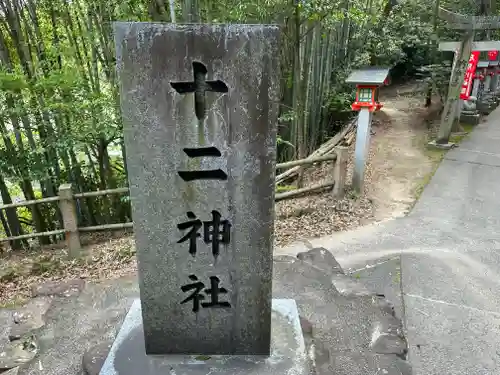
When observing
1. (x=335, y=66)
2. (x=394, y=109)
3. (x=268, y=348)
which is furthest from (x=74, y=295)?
(x=394, y=109)

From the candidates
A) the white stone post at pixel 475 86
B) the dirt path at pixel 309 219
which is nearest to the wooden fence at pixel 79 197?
the dirt path at pixel 309 219

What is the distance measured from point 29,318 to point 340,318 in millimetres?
2640

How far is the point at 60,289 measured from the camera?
3803 millimetres

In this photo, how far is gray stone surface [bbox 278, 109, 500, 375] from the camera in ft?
9.77

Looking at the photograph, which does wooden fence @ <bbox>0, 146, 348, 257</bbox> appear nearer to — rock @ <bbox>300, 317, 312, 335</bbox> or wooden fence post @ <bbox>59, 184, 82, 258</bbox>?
wooden fence post @ <bbox>59, 184, 82, 258</bbox>

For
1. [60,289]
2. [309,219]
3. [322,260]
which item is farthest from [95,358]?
[309,219]

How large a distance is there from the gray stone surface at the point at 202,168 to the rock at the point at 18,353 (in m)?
1.29

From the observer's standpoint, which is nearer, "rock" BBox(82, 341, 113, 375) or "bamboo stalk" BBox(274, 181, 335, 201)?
"rock" BBox(82, 341, 113, 375)

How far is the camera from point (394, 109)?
38.6 ft

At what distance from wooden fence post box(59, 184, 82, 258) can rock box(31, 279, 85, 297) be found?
3.03 ft

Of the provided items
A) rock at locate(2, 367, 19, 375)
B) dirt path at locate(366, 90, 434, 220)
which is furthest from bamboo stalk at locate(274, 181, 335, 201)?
rock at locate(2, 367, 19, 375)

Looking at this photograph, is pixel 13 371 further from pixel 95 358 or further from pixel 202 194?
pixel 202 194

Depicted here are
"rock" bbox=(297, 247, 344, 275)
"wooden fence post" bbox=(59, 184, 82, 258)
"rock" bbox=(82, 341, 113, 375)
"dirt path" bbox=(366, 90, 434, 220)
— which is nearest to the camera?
"rock" bbox=(82, 341, 113, 375)

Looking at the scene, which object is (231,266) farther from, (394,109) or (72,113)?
(394,109)
